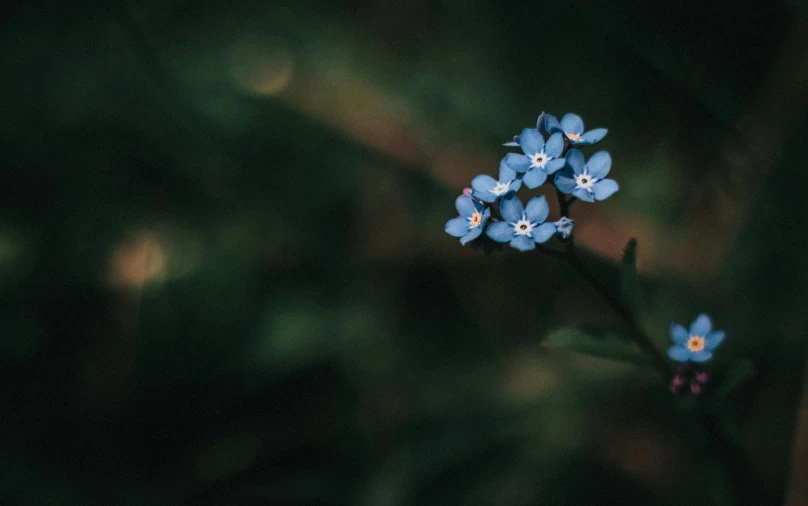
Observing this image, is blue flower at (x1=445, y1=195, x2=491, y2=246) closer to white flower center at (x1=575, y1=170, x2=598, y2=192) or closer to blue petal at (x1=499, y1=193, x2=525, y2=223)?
blue petal at (x1=499, y1=193, x2=525, y2=223)

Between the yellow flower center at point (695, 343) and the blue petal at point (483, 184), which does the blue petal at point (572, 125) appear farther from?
the yellow flower center at point (695, 343)

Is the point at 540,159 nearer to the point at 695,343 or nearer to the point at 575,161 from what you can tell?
the point at 575,161

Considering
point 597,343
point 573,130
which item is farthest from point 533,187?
point 597,343

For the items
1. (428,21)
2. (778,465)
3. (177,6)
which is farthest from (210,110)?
(778,465)

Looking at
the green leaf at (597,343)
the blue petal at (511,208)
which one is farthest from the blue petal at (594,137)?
the green leaf at (597,343)

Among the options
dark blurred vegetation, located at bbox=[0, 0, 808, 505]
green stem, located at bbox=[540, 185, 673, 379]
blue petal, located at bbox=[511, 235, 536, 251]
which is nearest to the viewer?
blue petal, located at bbox=[511, 235, 536, 251]

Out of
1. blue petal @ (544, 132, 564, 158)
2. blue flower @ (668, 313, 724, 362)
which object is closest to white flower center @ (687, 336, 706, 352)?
blue flower @ (668, 313, 724, 362)
